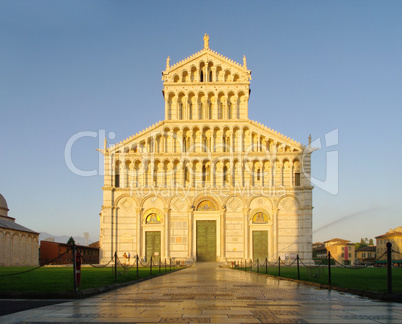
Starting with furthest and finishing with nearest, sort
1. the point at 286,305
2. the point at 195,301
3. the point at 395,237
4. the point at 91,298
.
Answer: the point at 395,237
the point at 91,298
the point at 195,301
the point at 286,305

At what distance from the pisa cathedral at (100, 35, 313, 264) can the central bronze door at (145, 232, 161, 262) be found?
115mm

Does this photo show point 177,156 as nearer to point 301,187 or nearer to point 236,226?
point 236,226

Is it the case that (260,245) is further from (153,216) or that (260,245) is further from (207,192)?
(153,216)

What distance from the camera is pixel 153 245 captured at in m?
53.7

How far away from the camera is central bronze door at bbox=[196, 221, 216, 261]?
5312 cm

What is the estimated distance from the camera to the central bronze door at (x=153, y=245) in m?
53.3

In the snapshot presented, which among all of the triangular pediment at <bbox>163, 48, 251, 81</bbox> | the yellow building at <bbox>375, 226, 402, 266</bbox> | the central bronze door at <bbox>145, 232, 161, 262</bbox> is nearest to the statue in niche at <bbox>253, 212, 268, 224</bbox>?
the central bronze door at <bbox>145, 232, 161, 262</bbox>

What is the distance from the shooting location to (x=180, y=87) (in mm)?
56625

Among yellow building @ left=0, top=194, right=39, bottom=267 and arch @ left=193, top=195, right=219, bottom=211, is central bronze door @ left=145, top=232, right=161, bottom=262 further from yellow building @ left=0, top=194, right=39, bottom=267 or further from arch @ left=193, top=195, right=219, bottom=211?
yellow building @ left=0, top=194, right=39, bottom=267

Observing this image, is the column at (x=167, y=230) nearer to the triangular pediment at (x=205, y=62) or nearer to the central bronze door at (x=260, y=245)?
the central bronze door at (x=260, y=245)

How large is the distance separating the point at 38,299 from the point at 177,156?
131ft

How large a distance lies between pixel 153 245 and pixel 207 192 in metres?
8.72

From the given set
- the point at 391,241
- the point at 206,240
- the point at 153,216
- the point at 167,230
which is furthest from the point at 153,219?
the point at 391,241

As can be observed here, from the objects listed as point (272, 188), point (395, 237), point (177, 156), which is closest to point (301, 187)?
point (272, 188)
